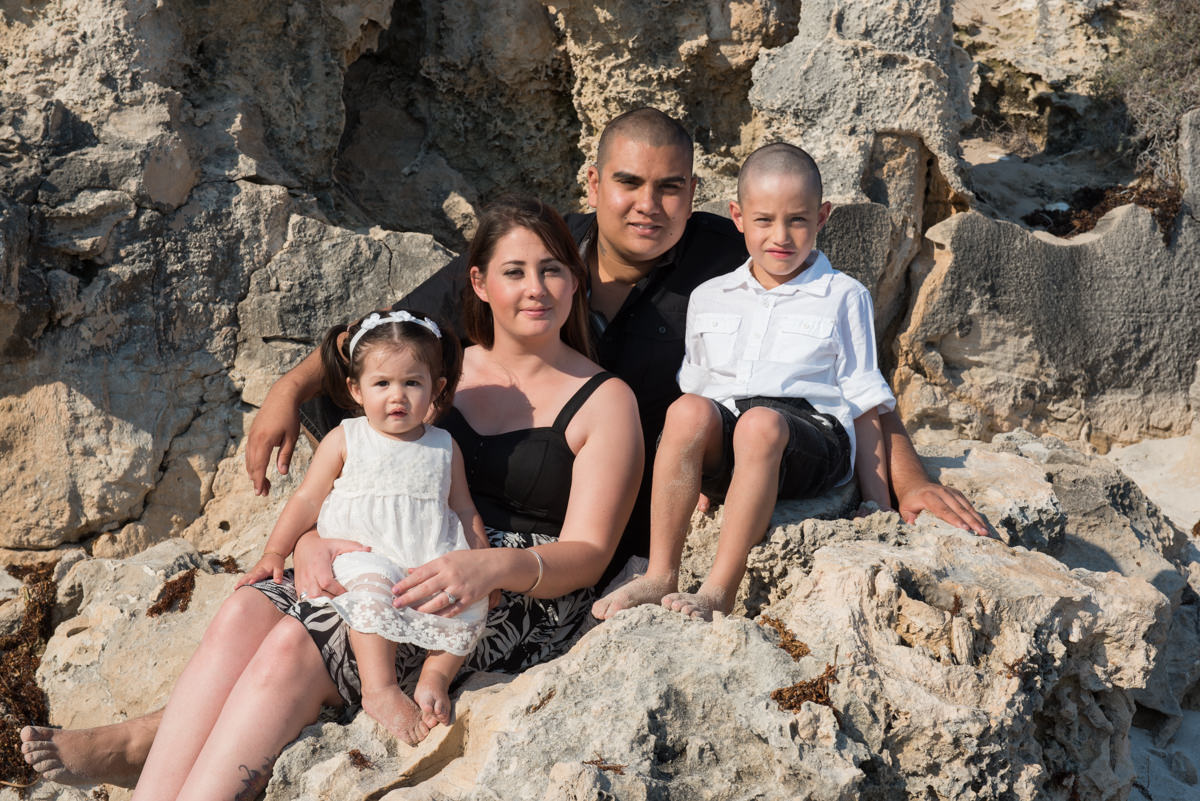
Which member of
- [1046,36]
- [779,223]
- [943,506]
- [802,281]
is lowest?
[943,506]

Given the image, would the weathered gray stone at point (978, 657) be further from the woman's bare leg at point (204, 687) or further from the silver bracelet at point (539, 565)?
the woman's bare leg at point (204, 687)

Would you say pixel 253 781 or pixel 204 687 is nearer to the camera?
pixel 253 781

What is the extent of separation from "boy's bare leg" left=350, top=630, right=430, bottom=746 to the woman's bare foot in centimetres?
70

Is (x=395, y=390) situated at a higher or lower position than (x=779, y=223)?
lower

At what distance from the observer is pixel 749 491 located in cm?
295

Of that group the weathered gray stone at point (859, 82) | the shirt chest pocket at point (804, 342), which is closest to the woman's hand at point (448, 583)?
the shirt chest pocket at point (804, 342)

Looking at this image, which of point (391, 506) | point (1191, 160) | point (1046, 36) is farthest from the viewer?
point (1046, 36)

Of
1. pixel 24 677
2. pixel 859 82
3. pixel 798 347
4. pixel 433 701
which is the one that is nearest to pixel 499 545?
pixel 433 701

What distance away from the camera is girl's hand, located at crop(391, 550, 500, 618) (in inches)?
103

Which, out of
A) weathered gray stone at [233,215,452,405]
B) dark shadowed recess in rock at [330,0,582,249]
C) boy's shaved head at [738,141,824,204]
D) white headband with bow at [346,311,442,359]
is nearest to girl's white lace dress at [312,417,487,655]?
white headband with bow at [346,311,442,359]

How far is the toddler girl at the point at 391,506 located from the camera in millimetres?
2598

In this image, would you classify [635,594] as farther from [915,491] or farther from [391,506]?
[915,491]

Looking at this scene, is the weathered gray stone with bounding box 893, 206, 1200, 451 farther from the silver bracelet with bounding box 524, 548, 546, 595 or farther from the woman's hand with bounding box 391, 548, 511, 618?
the woman's hand with bounding box 391, 548, 511, 618

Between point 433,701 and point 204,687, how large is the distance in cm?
56
